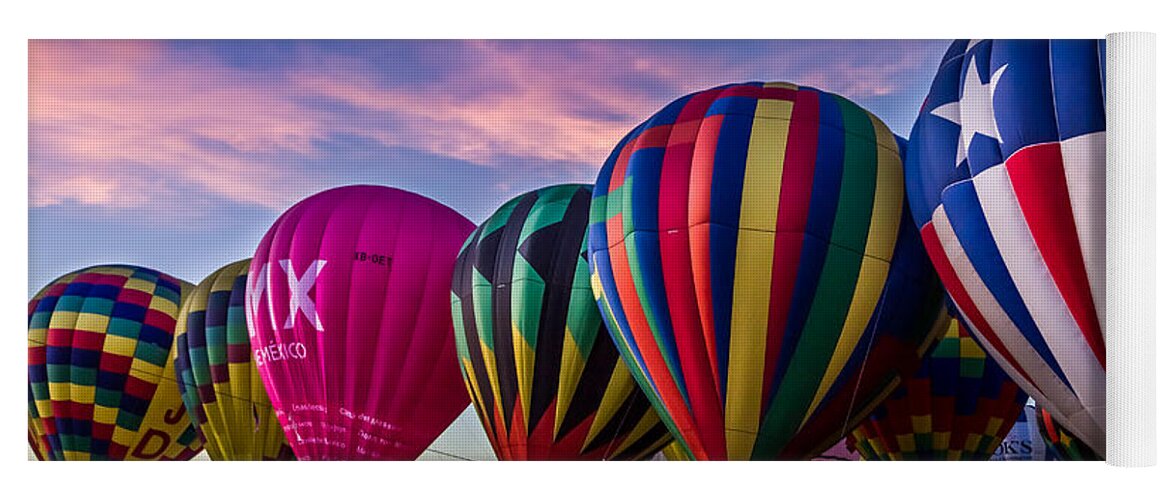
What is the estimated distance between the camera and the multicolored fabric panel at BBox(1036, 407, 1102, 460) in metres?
4.46

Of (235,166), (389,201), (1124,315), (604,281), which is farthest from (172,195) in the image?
(1124,315)

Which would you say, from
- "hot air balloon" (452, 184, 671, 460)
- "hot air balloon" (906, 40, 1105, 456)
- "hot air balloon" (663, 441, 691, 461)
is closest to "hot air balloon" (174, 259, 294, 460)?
"hot air balloon" (452, 184, 671, 460)

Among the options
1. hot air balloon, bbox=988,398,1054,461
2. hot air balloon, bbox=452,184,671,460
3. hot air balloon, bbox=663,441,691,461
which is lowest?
hot air balloon, bbox=663,441,691,461

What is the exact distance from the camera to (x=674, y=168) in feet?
15.2

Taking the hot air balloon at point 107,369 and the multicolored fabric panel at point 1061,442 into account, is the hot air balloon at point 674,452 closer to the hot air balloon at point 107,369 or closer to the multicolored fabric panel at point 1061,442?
the multicolored fabric panel at point 1061,442

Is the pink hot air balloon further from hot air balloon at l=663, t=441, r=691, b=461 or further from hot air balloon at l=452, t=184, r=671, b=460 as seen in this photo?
hot air balloon at l=663, t=441, r=691, b=461

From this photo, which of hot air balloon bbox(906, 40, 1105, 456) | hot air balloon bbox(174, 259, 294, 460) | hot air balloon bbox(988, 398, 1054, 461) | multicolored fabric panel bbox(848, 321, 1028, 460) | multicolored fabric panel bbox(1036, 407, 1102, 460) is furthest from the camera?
hot air balloon bbox(174, 259, 294, 460)

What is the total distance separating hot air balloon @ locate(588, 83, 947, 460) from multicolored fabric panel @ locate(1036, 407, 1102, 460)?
0.46m

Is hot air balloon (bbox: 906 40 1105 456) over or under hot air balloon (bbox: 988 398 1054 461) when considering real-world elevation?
over

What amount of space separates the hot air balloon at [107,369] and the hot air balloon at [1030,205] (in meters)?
2.49

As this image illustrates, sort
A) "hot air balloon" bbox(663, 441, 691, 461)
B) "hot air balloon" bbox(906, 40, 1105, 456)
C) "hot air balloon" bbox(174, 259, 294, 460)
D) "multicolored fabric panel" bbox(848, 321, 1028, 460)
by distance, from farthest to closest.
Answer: "hot air balloon" bbox(174, 259, 294, 460) < "multicolored fabric panel" bbox(848, 321, 1028, 460) < "hot air balloon" bbox(663, 441, 691, 461) < "hot air balloon" bbox(906, 40, 1105, 456)

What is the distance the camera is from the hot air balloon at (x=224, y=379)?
5336 mm

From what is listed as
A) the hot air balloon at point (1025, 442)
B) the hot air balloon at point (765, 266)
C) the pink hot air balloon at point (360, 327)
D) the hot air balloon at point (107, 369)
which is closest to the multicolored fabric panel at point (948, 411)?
the hot air balloon at point (1025, 442)

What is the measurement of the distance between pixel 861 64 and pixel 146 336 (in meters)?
3.12
